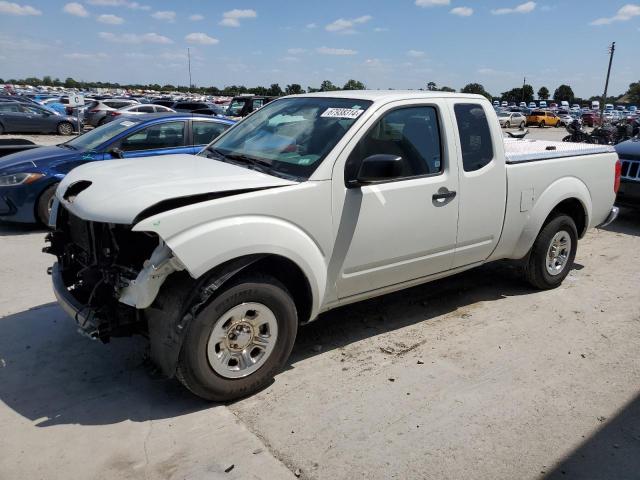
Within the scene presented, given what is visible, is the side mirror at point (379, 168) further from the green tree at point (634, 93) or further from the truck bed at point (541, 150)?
the green tree at point (634, 93)

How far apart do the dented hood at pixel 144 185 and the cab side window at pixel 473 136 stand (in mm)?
1669

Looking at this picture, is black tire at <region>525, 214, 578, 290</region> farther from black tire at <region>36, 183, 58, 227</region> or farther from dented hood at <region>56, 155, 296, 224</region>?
black tire at <region>36, 183, 58, 227</region>

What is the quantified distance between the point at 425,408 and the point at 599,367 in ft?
4.92

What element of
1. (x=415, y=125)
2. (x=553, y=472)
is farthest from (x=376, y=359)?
(x=415, y=125)

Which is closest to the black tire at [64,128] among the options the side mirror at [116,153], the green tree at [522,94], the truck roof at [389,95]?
the side mirror at [116,153]

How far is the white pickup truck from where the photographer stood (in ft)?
10.1

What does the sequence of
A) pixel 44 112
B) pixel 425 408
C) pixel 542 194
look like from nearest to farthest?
pixel 425 408
pixel 542 194
pixel 44 112

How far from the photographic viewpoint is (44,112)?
22.5 m

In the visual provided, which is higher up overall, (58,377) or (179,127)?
(179,127)

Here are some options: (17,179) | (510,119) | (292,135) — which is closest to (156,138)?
(17,179)

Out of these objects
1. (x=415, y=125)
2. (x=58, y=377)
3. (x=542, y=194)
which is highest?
(x=415, y=125)

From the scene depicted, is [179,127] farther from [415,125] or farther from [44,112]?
[44,112]

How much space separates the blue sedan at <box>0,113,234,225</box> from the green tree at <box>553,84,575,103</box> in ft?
368

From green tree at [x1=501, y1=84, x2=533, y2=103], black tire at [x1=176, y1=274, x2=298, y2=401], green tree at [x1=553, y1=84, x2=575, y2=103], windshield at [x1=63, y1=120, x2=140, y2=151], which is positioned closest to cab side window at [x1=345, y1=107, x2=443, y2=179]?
black tire at [x1=176, y1=274, x2=298, y2=401]
